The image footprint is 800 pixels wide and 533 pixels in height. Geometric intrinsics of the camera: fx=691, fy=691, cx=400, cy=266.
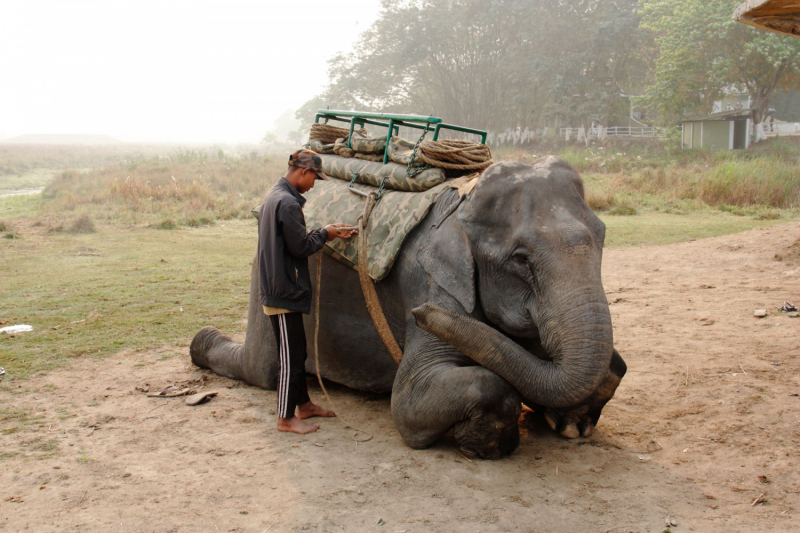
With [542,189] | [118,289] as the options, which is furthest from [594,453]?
[118,289]

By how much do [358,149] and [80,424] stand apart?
2.95 meters

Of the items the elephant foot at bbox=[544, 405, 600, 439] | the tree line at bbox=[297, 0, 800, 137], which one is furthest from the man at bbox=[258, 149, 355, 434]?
the tree line at bbox=[297, 0, 800, 137]

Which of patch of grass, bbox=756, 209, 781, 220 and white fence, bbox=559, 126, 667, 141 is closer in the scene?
patch of grass, bbox=756, 209, 781, 220

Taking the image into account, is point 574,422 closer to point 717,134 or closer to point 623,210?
point 623,210

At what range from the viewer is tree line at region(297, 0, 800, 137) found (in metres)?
37.2

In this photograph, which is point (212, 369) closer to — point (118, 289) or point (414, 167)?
point (414, 167)

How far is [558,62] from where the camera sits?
47.7m

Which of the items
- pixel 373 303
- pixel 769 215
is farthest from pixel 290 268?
pixel 769 215

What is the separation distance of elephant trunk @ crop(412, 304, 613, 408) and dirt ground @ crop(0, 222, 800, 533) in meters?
0.55

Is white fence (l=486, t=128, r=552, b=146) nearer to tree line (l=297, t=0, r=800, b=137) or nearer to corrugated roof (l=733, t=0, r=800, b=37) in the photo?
tree line (l=297, t=0, r=800, b=137)

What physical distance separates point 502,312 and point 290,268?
1.47 meters

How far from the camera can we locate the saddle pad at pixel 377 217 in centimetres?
462

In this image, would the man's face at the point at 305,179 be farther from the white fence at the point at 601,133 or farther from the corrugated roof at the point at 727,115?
the white fence at the point at 601,133

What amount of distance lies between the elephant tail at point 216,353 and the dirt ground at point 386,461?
0.45 feet
